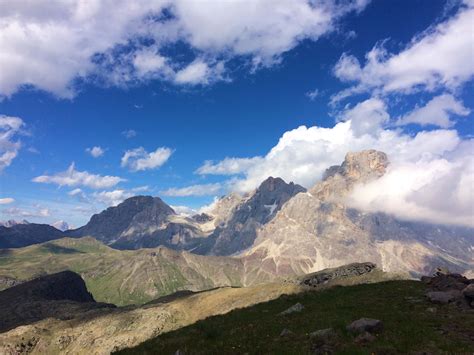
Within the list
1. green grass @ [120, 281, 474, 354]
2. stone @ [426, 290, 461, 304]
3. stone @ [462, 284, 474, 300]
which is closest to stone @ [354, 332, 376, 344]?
green grass @ [120, 281, 474, 354]

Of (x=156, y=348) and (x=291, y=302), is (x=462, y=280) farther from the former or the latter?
(x=156, y=348)

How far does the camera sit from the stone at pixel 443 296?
3156cm

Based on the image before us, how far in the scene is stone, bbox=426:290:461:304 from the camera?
104ft

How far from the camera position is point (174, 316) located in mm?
129375

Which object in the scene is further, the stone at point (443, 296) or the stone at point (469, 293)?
the stone at point (443, 296)

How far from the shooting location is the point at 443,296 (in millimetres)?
32094

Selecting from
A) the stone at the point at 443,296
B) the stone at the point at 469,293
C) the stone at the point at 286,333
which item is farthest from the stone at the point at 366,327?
the stone at the point at 469,293

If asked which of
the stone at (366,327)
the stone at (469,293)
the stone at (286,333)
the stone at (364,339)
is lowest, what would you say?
the stone at (286,333)

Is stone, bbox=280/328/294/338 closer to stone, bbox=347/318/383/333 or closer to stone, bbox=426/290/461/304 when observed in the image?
stone, bbox=347/318/383/333

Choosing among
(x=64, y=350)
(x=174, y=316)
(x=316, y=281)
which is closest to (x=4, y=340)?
(x=64, y=350)

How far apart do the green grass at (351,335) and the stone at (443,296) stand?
0.86m

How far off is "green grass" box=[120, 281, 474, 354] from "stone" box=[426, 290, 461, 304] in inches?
33.8

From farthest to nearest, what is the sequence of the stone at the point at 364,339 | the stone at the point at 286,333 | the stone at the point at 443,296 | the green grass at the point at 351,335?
the stone at the point at 443,296
the stone at the point at 286,333
the stone at the point at 364,339
the green grass at the point at 351,335

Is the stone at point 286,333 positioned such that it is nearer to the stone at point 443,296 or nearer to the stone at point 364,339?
the stone at point 364,339
